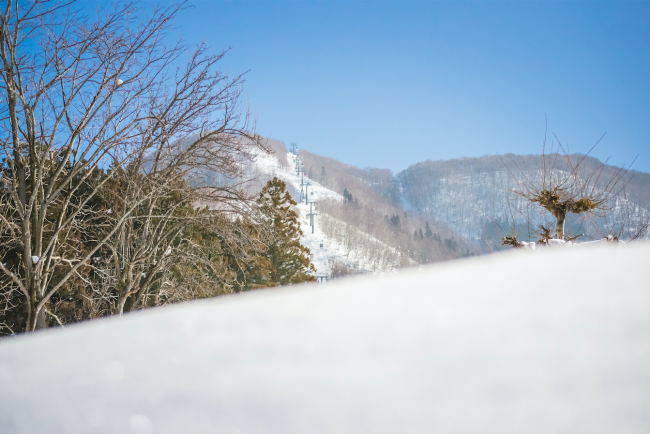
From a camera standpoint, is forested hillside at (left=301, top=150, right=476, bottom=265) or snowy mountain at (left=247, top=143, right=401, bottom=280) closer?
snowy mountain at (left=247, top=143, right=401, bottom=280)

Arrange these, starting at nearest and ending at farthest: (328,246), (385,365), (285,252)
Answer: (385,365) < (285,252) < (328,246)

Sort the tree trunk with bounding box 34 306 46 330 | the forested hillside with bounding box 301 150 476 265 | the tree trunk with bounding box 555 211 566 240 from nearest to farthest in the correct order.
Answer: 1. the tree trunk with bounding box 34 306 46 330
2. the tree trunk with bounding box 555 211 566 240
3. the forested hillside with bounding box 301 150 476 265

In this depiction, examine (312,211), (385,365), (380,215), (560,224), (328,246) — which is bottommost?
(328,246)

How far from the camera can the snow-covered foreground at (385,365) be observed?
309mm

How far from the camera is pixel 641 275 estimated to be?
456 mm

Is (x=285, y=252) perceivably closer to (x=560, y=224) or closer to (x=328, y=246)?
(x=560, y=224)

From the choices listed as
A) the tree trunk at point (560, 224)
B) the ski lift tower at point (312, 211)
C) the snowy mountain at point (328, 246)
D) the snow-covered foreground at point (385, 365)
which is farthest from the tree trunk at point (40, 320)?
the ski lift tower at point (312, 211)

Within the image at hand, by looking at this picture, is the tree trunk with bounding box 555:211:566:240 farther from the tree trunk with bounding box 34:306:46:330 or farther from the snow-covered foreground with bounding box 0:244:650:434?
the tree trunk with bounding box 34:306:46:330

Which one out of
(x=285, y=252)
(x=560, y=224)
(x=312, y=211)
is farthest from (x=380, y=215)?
(x=560, y=224)

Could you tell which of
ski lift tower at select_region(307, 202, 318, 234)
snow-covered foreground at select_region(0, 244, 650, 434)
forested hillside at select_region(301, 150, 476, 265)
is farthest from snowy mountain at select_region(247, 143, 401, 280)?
snow-covered foreground at select_region(0, 244, 650, 434)

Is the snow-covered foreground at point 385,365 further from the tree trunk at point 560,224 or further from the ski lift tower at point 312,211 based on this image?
the ski lift tower at point 312,211

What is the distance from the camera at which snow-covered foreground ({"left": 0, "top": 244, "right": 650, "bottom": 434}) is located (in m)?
0.31

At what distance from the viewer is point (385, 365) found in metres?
0.35

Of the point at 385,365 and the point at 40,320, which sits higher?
the point at 385,365
